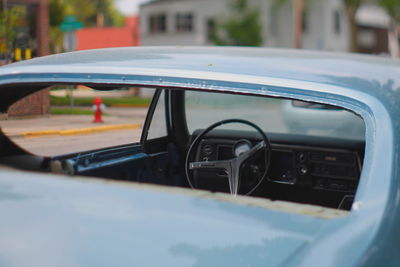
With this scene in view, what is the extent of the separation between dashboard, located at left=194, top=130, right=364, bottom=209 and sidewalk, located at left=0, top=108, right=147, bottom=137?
2.08ft

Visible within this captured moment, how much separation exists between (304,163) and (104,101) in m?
1.47

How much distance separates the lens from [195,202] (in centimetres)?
180

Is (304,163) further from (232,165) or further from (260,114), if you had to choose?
(260,114)

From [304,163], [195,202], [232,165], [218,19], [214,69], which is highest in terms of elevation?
[218,19]

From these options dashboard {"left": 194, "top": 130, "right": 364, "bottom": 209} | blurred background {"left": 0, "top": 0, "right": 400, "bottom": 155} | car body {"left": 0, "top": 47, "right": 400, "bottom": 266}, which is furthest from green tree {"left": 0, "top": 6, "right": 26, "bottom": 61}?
blurred background {"left": 0, "top": 0, "right": 400, "bottom": 155}

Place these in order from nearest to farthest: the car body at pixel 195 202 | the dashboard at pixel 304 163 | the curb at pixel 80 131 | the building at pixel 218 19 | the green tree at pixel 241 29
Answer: the car body at pixel 195 202 < the curb at pixel 80 131 < the dashboard at pixel 304 163 < the green tree at pixel 241 29 < the building at pixel 218 19

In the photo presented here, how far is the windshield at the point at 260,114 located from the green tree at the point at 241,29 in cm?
2900

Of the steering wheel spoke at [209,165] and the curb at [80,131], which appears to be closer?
the curb at [80,131]

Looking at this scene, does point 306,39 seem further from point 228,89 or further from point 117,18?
point 117,18

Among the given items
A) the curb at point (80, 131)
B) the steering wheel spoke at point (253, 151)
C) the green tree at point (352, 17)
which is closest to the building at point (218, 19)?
the green tree at point (352, 17)

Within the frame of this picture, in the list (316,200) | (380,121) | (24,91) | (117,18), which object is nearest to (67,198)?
(24,91)

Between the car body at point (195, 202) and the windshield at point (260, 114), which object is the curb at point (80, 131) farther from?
the windshield at point (260, 114)

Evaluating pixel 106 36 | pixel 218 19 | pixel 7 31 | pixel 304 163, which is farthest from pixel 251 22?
pixel 304 163

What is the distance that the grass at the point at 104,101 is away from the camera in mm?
2564
